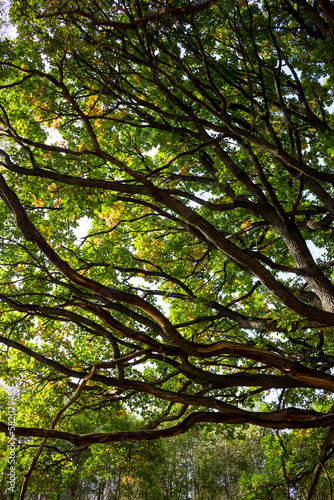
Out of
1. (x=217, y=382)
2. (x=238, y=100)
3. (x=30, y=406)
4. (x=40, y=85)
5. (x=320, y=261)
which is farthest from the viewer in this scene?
(x=320, y=261)

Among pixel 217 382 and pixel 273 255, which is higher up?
pixel 273 255

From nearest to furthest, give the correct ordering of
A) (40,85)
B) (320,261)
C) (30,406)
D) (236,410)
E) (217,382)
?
(236,410) → (217,382) → (40,85) → (30,406) → (320,261)

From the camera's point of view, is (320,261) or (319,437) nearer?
(319,437)

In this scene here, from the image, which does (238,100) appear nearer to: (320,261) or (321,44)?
(321,44)

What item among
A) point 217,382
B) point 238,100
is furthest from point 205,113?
point 217,382

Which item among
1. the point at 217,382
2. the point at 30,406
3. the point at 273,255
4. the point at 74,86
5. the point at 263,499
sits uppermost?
the point at 74,86

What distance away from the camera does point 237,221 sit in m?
7.08

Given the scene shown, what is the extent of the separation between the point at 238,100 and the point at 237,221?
2.59 meters

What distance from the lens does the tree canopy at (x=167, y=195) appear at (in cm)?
336

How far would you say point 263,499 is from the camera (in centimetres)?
693

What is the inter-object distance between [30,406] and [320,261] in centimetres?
863

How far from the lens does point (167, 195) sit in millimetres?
3449

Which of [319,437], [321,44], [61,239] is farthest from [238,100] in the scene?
[319,437]

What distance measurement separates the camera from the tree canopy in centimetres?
336
